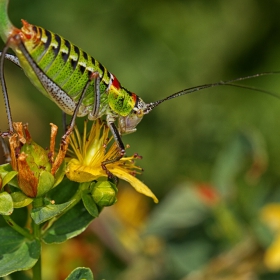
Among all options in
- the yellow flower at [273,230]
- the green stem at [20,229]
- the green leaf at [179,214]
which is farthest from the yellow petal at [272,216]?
the green stem at [20,229]

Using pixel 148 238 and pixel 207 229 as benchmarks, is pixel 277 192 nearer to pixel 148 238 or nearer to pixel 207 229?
pixel 207 229

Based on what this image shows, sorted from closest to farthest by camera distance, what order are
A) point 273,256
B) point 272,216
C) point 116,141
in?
point 116,141 < point 273,256 < point 272,216

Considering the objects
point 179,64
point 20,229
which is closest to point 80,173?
point 20,229

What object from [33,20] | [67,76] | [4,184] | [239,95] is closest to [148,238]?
[67,76]

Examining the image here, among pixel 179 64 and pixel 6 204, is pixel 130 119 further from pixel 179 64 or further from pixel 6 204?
pixel 179 64

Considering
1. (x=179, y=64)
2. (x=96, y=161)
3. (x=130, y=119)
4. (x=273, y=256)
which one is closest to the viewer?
(x=96, y=161)

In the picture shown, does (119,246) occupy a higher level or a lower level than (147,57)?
lower
